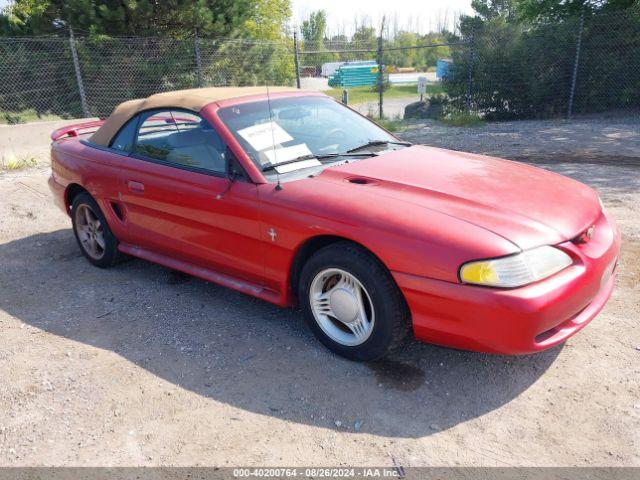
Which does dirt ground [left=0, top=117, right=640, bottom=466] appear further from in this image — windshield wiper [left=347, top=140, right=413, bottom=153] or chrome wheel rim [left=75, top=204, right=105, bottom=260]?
windshield wiper [left=347, top=140, right=413, bottom=153]

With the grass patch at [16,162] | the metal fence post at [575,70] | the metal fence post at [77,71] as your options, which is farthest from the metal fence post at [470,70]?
the grass patch at [16,162]

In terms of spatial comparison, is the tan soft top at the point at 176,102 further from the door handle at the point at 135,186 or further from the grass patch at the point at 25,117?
the grass patch at the point at 25,117

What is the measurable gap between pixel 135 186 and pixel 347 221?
6.47 ft

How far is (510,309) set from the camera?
249 centimetres

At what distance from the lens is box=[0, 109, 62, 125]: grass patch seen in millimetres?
12306

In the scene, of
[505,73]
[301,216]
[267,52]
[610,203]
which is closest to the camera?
[301,216]

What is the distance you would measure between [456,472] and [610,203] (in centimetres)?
446

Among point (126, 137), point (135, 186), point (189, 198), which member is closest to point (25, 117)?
point (126, 137)

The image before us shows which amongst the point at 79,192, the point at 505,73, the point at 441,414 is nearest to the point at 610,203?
the point at 441,414

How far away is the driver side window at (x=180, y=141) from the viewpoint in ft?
11.8

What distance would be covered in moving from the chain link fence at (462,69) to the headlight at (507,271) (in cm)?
1048

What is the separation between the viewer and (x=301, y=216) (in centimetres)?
309

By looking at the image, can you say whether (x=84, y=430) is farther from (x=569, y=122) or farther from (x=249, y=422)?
(x=569, y=122)

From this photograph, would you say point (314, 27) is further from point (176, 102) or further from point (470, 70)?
point (176, 102)
